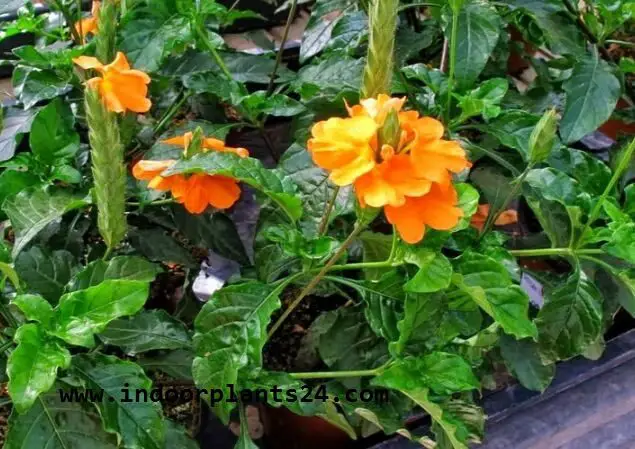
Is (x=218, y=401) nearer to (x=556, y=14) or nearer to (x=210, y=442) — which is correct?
(x=210, y=442)

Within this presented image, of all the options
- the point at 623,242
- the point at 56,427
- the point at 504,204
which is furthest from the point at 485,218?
the point at 56,427

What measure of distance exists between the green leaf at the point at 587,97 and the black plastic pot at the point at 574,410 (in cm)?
30

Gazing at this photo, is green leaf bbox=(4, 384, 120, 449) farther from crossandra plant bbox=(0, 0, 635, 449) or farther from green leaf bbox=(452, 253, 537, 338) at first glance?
green leaf bbox=(452, 253, 537, 338)

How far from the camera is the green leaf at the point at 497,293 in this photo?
2.06 feet

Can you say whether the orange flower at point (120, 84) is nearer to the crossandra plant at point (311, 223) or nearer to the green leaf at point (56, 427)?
the crossandra plant at point (311, 223)

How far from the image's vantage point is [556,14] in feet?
3.14

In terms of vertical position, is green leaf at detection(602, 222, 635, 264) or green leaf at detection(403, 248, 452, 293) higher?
green leaf at detection(403, 248, 452, 293)

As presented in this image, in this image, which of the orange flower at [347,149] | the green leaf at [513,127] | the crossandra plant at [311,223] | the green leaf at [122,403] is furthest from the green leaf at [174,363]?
the green leaf at [513,127]

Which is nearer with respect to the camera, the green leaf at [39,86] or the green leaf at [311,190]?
the green leaf at [311,190]

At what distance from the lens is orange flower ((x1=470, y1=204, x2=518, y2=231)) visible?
3.10 ft

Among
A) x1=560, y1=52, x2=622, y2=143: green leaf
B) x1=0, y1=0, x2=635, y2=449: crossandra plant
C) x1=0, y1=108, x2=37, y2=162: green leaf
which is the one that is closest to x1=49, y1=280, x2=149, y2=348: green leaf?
x1=0, y1=0, x2=635, y2=449: crossandra plant

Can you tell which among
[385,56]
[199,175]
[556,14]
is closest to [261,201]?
[199,175]

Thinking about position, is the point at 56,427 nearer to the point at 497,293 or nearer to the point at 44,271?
the point at 44,271

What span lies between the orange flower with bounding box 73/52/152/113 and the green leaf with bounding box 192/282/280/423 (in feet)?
0.69
